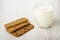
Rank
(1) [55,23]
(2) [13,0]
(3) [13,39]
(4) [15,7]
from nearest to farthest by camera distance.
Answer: (3) [13,39] → (1) [55,23] → (4) [15,7] → (2) [13,0]

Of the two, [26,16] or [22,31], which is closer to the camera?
[22,31]

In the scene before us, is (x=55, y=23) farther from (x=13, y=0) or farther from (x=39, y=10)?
(x=13, y=0)

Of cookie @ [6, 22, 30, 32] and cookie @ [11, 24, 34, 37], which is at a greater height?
cookie @ [6, 22, 30, 32]

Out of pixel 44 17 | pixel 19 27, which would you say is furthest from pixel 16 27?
pixel 44 17

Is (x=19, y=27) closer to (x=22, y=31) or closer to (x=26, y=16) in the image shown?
(x=22, y=31)

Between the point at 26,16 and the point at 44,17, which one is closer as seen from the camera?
the point at 44,17

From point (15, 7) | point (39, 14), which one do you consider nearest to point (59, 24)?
point (39, 14)

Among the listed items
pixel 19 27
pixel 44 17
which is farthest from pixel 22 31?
pixel 44 17

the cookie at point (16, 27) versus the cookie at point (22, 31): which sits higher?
the cookie at point (16, 27)
